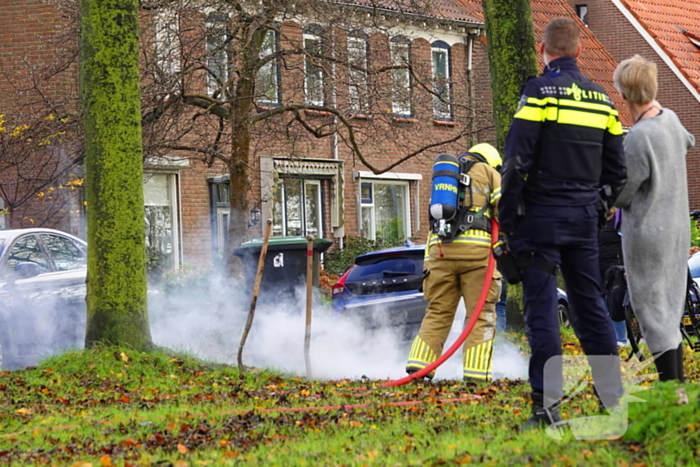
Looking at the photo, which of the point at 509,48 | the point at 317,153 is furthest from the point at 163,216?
the point at 509,48

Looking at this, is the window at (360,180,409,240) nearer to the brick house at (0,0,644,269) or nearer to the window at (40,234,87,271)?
the brick house at (0,0,644,269)

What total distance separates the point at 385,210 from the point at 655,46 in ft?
36.4

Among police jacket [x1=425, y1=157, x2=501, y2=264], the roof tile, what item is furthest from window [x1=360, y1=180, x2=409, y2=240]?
police jacket [x1=425, y1=157, x2=501, y2=264]

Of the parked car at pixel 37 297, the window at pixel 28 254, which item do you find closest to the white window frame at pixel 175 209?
the parked car at pixel 37 297

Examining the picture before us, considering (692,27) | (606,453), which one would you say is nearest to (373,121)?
(606,453)

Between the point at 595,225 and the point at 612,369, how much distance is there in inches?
29.1

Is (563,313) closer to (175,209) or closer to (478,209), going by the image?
(478,209)

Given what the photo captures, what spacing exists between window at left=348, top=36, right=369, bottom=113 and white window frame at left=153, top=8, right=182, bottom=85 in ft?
8.63

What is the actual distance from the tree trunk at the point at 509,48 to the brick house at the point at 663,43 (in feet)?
64.5

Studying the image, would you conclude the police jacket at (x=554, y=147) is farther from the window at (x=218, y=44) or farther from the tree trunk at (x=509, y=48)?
the window at (x=218, y=44)

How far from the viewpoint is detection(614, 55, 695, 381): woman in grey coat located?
18.9ft

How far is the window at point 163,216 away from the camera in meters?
22.2

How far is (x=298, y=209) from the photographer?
2475 centimetres

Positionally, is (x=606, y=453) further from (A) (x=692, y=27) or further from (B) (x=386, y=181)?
(A) (x=692, y=27)
